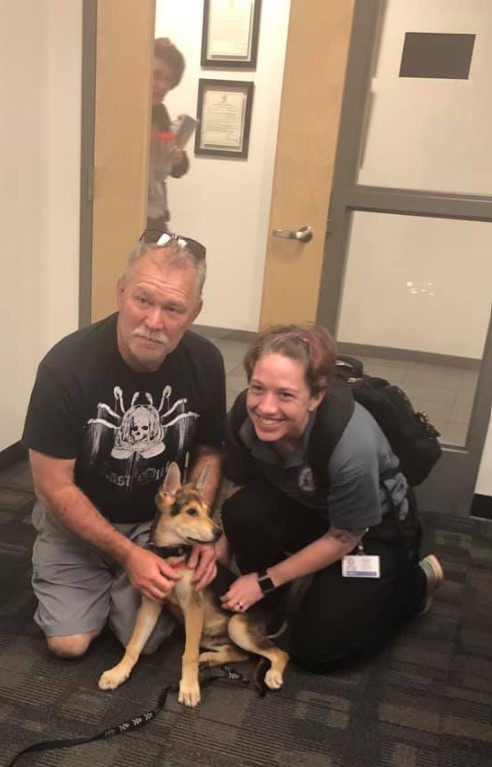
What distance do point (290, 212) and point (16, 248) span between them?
1.06m

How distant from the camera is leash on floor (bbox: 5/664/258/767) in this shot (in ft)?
4.81

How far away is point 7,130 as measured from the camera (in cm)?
252

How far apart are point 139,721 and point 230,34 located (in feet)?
8.32

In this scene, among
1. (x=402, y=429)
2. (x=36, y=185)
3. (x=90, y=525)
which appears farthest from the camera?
(x=36, y=185)

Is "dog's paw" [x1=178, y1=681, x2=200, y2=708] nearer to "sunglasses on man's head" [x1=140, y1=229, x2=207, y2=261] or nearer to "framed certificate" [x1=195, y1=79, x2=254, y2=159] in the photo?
"sunglasses on man's head" [x1=140, y1=229, x2=207, y2=261]

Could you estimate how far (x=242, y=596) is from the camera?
1725 mm

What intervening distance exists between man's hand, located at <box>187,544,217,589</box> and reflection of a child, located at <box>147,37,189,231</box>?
164cm

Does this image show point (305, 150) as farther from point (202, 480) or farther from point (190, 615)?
point (190, 615)

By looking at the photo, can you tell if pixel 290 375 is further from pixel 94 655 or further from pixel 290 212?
pixel 290 212

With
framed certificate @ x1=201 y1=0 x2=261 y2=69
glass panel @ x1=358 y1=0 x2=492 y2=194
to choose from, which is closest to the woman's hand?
glass panel @ x1=358 y1=0 x2=492 y2=194

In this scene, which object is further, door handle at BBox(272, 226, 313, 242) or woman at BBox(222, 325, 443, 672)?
door handle at BBox(272, 226, 313, 242)

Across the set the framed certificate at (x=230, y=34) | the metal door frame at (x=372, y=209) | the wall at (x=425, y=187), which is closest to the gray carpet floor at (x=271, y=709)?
the metal door frame at (x=372, y=209)

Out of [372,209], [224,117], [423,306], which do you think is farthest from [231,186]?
[423,306]

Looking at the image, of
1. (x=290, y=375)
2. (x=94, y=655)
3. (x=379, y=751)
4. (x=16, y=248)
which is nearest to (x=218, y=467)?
(x=290, y=375)
